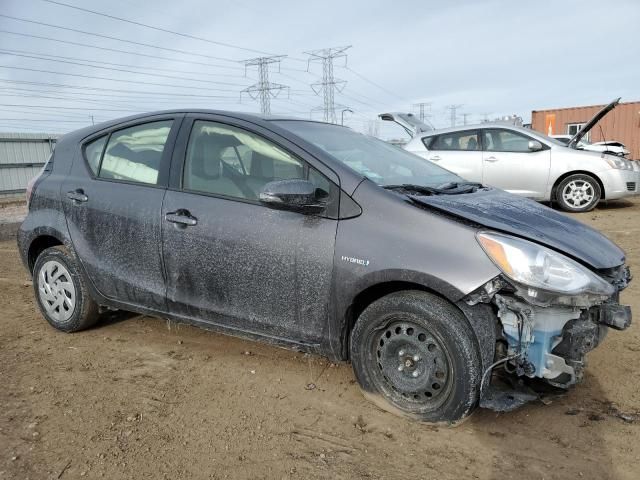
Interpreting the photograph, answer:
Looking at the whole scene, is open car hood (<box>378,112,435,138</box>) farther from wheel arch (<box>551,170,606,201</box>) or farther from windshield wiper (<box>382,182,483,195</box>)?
windshield wiper (<box>382,182,483,195</box>)

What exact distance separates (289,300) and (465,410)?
3.51ft

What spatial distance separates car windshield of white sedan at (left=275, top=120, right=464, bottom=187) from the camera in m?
3.12

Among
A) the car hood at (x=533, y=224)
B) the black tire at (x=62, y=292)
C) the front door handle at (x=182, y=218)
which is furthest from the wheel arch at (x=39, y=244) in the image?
the car hood at (x=533, y=224)

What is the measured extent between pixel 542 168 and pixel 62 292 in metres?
7.92

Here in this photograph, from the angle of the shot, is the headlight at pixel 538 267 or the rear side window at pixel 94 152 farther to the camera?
the rear side window at pixel 94 152

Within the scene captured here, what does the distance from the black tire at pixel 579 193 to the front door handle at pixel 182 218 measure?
7.83m

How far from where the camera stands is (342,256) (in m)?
2.77

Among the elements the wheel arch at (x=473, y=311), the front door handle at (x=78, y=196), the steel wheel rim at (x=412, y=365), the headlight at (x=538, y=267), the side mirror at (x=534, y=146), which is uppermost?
the side mirror at (x=534, y=146)

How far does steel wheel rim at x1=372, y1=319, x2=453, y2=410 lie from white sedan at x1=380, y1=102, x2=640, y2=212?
23.4ft

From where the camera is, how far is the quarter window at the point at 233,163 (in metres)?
3.09

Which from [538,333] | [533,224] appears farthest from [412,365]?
[533,224]

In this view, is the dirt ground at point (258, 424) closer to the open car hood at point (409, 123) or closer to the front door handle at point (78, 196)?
the front door handle at point (78, 196)

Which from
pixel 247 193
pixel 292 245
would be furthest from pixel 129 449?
pixel 247 193

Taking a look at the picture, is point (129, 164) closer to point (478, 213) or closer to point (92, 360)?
point (92, 360)
